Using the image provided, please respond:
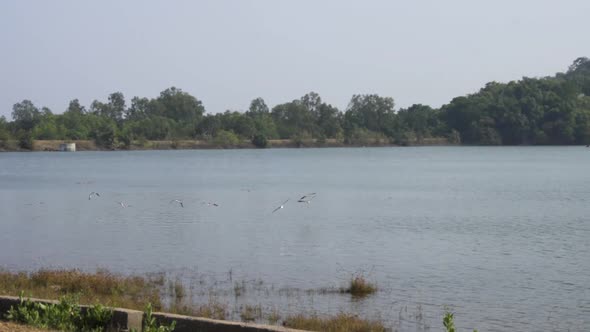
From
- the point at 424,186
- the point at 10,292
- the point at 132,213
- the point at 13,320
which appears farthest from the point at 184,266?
the point at 424,186

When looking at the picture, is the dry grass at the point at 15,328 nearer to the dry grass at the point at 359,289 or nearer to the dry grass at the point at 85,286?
the dry grass at the point at 85,286

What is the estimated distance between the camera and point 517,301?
21.2 m

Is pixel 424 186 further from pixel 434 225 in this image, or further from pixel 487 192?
pixel 434 225

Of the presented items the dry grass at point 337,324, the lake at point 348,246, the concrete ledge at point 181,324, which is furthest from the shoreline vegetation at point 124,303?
the lake at point 348,246

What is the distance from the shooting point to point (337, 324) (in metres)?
16.6

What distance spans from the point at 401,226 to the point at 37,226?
17.8 m

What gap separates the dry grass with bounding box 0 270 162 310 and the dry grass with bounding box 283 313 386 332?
3.45 metres

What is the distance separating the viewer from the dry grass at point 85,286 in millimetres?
19203

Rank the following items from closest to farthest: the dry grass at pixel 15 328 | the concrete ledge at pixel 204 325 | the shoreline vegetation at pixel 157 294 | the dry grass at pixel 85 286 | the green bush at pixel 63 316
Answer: the dry grass at pixel 15 328 → the green bush at pixel 63 316 → the concrete ledge at pixel 204 325 → the shoreline vegetation at pixel 157 294 → the dry grass at pixel 85 286

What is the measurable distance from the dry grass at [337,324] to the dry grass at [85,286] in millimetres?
3453

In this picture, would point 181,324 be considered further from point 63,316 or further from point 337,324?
point 337,324

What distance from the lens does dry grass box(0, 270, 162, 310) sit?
19203mm

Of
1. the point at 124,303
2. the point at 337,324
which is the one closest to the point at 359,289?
the point at 337,324

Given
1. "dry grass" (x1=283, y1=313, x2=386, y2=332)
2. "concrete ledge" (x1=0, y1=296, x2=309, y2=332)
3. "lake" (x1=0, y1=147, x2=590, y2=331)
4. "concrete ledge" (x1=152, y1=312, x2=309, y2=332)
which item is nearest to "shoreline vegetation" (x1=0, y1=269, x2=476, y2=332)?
"dry grass" (x1=283, y1=313, x2=386, y2=332)
